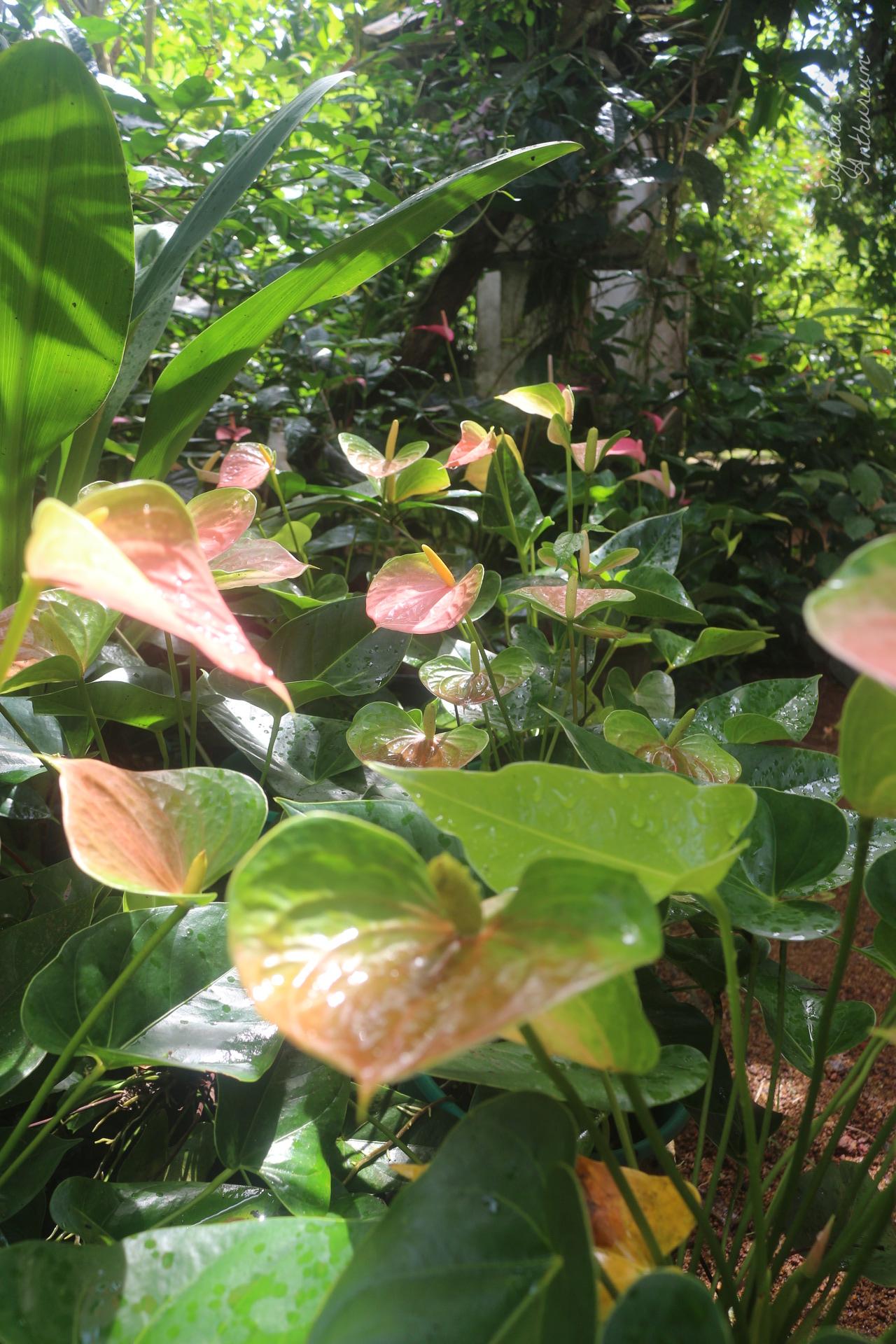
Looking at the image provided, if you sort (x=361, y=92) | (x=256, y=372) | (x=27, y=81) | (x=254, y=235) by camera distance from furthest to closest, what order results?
1. (x=361, y=92)
2. (x=256, y=372)
3. (x=254, y=235)
4. (x=27, y=81)

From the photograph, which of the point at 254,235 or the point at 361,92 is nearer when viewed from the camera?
the point at 254,235

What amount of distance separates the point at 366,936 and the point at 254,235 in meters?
1.55

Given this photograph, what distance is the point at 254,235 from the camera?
1479 mm

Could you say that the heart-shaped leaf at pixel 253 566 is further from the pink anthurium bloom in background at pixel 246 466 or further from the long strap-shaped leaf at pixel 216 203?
the long strap-shaped leaf at pixel 216 203

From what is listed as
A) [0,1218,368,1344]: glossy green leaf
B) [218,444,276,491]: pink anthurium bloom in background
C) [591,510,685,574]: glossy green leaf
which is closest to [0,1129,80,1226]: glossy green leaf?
[0,1218,368,1344]: glossy green leaf

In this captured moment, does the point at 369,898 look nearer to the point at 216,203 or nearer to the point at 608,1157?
the point at 608,1157

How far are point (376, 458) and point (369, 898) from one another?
0.54 metres

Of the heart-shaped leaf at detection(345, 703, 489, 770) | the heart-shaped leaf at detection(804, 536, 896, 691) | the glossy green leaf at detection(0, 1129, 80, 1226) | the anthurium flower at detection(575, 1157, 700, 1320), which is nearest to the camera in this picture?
the heart-shaped leaf at detection(804, 536, 896, 691)

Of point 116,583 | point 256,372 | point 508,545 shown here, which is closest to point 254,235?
point 256,372

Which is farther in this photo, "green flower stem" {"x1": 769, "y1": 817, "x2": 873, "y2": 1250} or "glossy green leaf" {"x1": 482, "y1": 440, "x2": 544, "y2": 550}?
"glossy green leaf" {"x1": 482, "y1": 440, "x2": 544, "y2": 550}

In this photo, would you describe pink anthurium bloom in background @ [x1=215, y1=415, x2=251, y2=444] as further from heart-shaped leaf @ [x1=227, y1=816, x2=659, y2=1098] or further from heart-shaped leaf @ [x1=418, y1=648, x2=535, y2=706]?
heart-shaped leaf @ [x1=227, y1=816, x2=659, y2=1098]

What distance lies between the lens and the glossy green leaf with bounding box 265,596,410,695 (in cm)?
61

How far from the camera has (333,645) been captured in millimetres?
615

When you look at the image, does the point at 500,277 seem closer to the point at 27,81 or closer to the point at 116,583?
the point at 27,81
